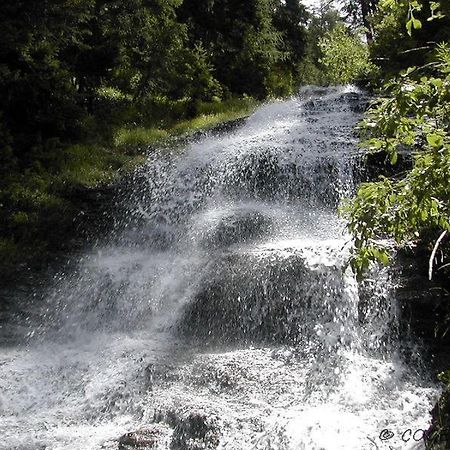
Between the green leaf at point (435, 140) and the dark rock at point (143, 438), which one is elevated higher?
the green leaf at point (435, 140)

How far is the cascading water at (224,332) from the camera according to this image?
5.67m

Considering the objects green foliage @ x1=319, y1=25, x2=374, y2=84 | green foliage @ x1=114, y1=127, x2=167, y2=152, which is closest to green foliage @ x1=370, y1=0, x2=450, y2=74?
green foliage @ x1=319, y1=25, x2=374, y2=84

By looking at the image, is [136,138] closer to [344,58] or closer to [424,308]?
[424,308]

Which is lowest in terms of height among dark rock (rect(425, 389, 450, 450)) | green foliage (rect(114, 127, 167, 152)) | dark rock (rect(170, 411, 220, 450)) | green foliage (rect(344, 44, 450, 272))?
dark rock (rect(170, 411, 220, 450))

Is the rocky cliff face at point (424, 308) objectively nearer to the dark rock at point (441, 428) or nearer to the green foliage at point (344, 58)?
the dark rock at point (441, 428)

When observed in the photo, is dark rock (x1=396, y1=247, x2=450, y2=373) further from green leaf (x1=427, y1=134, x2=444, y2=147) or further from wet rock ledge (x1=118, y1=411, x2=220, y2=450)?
green leaf (x1=427, y1=134, x2=444, y2=147)

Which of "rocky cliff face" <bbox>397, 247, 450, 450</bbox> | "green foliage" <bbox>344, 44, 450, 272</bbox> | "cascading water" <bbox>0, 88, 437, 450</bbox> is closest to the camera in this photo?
→ "green foliage" <bbox>344, 44, 450, 272</bbox>

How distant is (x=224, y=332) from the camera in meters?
7.89

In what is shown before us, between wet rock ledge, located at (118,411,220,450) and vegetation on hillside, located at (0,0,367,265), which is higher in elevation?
A: vegetation on hillside, located at (0,0,367,265)

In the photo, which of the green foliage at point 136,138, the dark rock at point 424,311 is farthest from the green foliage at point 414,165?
the green foliage at point 136,138

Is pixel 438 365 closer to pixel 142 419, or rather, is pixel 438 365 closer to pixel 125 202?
pixel 142 419

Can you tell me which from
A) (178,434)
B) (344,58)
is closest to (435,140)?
(178,434)

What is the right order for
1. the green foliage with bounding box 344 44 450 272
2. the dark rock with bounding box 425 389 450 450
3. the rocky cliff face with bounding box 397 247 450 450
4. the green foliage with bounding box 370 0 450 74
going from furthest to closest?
the green foliage with bounding box 370 0 450 74 → the rocky cliff face with bounding box 397 247 450 450 → the dark rock with bounding box 425 389 450 450 → the green foliage with bounding box 344 44 450 272

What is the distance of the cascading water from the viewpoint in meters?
5.67
